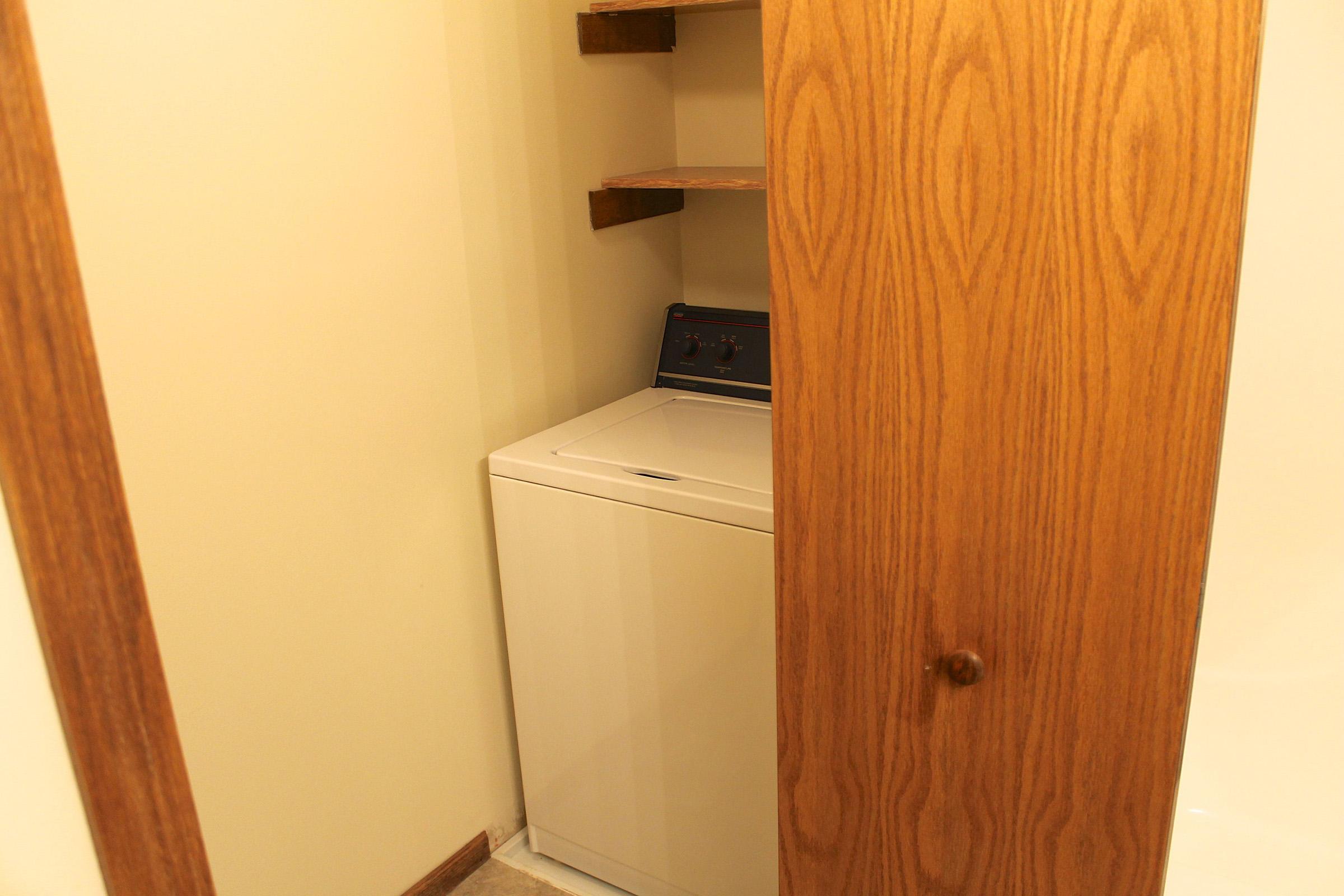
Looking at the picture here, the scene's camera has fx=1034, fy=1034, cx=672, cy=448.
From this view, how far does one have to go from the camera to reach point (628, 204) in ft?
7.10

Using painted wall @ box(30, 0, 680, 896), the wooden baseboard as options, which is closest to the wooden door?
painted wall @ box(30, 0, 680, 896)

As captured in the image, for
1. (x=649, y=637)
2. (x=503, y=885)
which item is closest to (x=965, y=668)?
(x=649, y=637)

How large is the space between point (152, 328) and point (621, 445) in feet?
2.57

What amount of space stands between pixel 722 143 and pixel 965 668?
4.65 feet

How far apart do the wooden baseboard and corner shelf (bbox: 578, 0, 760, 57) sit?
158 centimetres

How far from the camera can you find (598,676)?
185cm

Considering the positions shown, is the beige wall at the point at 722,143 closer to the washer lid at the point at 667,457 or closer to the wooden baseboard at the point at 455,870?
the washer lid at the point at 667,457

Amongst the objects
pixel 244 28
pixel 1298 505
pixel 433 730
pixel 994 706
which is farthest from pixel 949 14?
pixel 433 730

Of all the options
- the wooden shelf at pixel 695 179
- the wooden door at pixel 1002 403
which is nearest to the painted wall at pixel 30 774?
the wooden door at pixel 1002 403

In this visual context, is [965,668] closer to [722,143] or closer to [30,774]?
[30,774]

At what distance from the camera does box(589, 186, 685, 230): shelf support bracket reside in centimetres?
208

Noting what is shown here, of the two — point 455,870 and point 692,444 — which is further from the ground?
point 692,444

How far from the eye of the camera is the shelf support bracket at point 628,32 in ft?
6.55

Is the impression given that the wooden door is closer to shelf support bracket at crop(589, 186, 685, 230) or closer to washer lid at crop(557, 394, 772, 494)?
washer lid at crop(557, 394, 772, 494)
